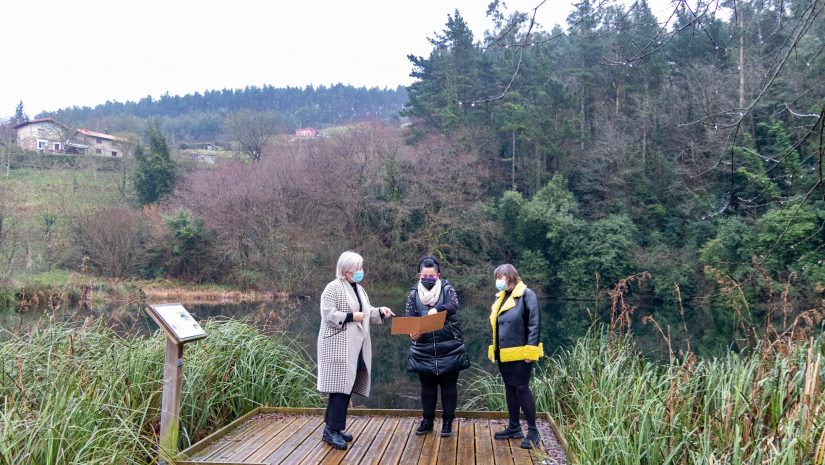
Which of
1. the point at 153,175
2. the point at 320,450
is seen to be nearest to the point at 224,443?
the point at 320,450

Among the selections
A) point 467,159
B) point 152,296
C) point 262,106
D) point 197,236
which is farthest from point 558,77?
point 262,106

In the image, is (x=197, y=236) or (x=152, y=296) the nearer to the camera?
(x=152, y=296)

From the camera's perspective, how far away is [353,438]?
4129 millimetres

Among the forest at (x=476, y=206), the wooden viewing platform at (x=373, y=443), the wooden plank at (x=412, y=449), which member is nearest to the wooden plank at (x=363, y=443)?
the wooden viewing platform at (x=373, y=443)

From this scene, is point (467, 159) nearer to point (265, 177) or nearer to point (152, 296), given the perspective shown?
point (265, 177)

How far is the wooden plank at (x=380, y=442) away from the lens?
3.65m

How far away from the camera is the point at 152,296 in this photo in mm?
21812

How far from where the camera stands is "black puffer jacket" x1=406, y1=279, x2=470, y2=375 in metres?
3.97

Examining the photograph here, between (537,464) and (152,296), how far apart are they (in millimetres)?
20686

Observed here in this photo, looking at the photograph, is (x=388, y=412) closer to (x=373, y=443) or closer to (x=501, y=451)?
(x=373, y=443)

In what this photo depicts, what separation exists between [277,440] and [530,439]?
5.24 feet

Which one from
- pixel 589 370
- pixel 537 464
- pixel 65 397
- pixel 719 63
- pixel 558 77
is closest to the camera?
pixel 65 397

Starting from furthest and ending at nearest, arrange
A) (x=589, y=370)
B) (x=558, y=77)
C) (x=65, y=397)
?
(x=558, y=77)
(x=589, y=370)
(x=65, y=397)

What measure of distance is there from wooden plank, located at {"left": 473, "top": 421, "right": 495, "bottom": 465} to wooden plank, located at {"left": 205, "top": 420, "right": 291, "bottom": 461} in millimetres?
1341
